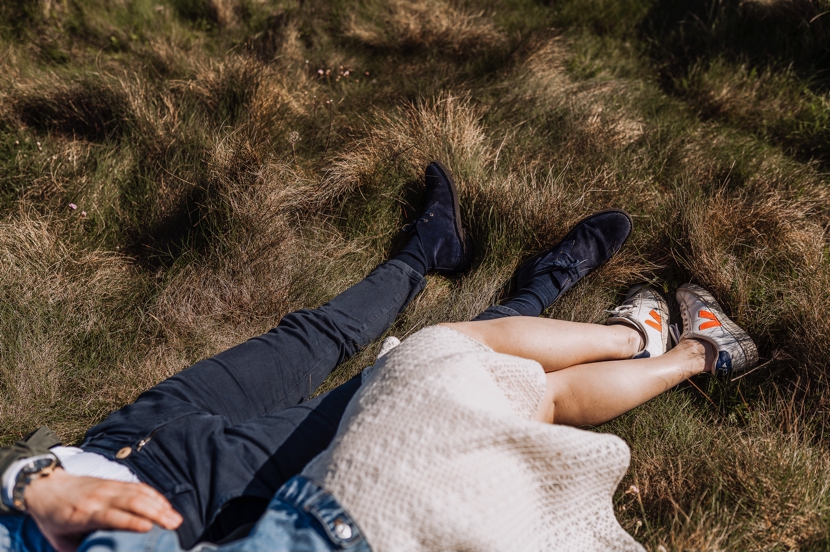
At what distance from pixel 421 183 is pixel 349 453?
1900 mm

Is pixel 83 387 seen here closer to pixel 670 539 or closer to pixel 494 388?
pixel 494 388

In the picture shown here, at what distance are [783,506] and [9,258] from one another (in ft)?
11.8

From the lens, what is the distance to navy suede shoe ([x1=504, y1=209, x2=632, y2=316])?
2533 millimetres


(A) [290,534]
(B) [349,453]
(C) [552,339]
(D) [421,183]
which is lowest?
(C) [552,339]

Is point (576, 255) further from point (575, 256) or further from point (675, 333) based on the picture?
point (675, 333)

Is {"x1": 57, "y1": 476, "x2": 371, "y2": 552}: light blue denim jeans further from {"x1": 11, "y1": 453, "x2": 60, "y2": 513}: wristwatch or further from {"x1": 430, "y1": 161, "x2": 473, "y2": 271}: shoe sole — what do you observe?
{"x1": 430, "y1": 161, "x2": 473, "y2": 271}: shoe sole

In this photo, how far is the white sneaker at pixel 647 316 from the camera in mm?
2383

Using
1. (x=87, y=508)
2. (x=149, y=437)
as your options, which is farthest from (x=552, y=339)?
(x=87, y=508)

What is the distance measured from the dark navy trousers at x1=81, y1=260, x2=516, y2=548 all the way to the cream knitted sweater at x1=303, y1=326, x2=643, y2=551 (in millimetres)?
280

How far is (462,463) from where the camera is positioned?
4.24 feet

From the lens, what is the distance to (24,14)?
3.59m

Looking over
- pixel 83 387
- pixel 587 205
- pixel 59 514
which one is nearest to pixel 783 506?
pixel 587 205

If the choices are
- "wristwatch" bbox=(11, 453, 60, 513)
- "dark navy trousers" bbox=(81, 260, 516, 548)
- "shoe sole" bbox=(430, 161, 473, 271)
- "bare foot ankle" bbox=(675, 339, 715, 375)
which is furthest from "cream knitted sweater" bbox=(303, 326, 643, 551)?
"shoe sole" bbox=(430, 161, 473, 271)

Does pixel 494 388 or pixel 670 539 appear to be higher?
pixel 494 388
